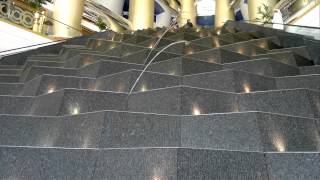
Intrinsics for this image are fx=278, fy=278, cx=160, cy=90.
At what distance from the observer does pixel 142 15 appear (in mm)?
12383

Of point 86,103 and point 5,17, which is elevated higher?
point 5,17

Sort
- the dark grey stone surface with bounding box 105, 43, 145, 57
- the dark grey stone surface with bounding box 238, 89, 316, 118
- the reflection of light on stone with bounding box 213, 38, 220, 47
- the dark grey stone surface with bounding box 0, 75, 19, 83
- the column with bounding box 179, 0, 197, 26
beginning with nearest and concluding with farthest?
the dark grey stone surface with bounding box 238, 89, 316, 118, the dark grey stone surface with bounding box 0, 75, 19, 83, the dark grey stone surface with bounding box 105, 43, 145, 57, the reflection of light on stone with bounding box 213, 38, 220, 47, the column with bounding box 179, 0, 197, 26

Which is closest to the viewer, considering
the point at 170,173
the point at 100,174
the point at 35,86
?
the point at 170,173

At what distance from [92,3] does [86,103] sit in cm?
1197

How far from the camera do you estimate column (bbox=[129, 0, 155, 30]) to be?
12.3 metres

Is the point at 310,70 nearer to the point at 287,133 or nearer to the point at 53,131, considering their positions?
the point at 287,133

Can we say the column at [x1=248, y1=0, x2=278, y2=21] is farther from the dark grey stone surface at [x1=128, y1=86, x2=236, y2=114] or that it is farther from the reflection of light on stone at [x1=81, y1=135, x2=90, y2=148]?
the reflection of light on stone at [x1=81, y1=135, x2=90, y2=148]

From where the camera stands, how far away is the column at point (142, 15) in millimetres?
12266

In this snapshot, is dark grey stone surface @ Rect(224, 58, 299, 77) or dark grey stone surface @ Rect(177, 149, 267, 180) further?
dark grey stone surface @ Rect(224, 58, 299, 77)

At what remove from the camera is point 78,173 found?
143 centimetres

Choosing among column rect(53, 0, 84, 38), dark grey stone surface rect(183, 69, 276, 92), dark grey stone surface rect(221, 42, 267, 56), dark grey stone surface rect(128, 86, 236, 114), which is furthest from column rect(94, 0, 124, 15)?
dark grey stone surface rect(128, 86, 236, 114)

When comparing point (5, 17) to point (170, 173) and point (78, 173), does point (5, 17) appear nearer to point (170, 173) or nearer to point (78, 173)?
point (78, 173)

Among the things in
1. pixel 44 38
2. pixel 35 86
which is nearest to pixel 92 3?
pixel 44 38

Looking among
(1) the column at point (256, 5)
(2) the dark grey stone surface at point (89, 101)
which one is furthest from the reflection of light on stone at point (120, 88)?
(1) the column at point (256, 5)
